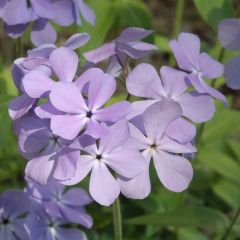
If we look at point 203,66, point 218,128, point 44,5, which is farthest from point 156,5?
point 203,66

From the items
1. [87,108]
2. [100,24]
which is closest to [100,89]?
[87,108]

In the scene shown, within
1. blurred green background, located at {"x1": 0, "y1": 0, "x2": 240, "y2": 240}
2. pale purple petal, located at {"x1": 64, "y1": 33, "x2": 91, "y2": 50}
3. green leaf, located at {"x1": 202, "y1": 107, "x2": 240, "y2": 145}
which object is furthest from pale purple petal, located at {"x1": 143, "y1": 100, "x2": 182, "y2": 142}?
green leaf, located at {"x1": 202, "y1": 107, "x2": 240, "y2": 145}

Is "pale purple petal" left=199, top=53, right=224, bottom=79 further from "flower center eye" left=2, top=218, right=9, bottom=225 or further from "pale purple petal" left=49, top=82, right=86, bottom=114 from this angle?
"flower center eye" left=2, top=218, right=9, bottom=225

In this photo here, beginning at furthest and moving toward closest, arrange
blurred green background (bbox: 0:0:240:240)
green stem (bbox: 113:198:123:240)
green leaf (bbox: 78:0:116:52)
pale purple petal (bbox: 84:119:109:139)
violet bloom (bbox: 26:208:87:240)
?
green leaf (bbox: 78:0:116:52)
blurred green background (bbox: 0:0:240:240)
violet bloom (bbox: 26:208:87:240)
green stem (bbox: 113:198:123:240)
pale purple petal (bbox: 84:119:109:139)

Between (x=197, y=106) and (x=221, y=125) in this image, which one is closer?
(x=197, y=106)

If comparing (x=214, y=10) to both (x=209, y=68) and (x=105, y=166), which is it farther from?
(x=105, y=166)

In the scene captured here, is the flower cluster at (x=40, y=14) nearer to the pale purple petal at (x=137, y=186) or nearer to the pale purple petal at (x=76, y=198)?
the pale purple petal at (x=76, y=198)

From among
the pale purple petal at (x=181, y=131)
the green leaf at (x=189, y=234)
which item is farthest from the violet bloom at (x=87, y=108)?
the green leaf at (x=189, y=234)
